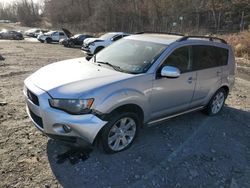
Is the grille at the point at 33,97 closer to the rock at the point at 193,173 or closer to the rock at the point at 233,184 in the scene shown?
the rock at the point at 193,173

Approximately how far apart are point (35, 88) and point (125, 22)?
40.3 m

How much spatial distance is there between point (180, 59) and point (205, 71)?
0.80 meters

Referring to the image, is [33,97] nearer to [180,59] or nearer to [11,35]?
[180,59]

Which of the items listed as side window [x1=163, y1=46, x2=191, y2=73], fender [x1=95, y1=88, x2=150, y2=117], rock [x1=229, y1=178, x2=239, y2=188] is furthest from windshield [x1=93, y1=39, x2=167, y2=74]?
rock [x1=229, y1=178, x2=239, y2=188]

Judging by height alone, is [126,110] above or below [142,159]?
above

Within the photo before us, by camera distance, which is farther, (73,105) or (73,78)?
(73,78)

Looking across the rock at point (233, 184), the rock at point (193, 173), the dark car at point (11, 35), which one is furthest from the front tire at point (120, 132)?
the dark car at point (11, 35)

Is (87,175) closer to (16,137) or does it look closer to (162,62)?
(16,137)

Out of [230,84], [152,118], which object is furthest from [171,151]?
[230,84]

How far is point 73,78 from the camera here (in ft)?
12.2

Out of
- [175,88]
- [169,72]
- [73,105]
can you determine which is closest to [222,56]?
[175,88]

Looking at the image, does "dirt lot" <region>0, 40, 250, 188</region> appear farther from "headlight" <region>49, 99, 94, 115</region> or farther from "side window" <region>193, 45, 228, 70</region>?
"side window" <region>193, 45, 228, 70</region>

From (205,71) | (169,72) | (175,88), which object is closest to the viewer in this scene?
(169,72)

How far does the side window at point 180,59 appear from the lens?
4305mm
